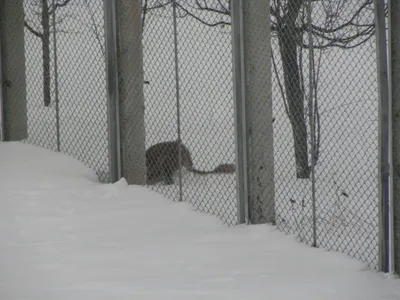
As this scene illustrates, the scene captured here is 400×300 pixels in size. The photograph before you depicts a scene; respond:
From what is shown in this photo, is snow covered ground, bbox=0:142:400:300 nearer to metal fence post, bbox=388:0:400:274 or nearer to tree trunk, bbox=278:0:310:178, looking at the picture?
metal fence post, bbox=388:0:400:274

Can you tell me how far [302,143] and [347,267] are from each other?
370 centimetres

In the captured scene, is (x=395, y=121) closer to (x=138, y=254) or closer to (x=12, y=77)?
(x=138, y=254)

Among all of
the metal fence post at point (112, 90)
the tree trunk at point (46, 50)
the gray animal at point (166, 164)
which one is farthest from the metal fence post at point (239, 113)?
the tree trunk at point (46, 50)

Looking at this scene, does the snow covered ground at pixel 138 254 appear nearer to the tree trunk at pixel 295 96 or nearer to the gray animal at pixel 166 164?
the gray animal at pixel 166 164

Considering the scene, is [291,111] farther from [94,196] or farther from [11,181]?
[11,181]

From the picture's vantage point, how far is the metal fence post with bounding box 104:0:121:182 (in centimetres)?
913

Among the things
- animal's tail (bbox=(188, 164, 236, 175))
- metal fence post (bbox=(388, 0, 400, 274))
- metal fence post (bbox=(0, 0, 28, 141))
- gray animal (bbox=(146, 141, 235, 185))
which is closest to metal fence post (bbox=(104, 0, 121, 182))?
gray animal (bbox=(146, 141, 235, 185))

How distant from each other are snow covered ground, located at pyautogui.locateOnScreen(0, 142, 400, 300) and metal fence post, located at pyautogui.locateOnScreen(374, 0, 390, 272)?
0.24 meters

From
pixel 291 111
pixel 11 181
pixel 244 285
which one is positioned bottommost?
pixel 244 285

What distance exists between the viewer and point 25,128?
10.7 metres

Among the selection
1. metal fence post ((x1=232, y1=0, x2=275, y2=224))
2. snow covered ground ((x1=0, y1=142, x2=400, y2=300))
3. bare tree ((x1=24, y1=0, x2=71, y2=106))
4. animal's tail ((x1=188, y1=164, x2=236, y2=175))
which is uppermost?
bare tree ((x1=24, y1=0, x2=71, y2=106))

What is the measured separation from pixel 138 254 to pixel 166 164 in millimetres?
3121

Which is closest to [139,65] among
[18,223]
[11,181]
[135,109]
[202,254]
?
[135,109]

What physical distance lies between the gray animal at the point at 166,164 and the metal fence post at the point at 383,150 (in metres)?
3.43
